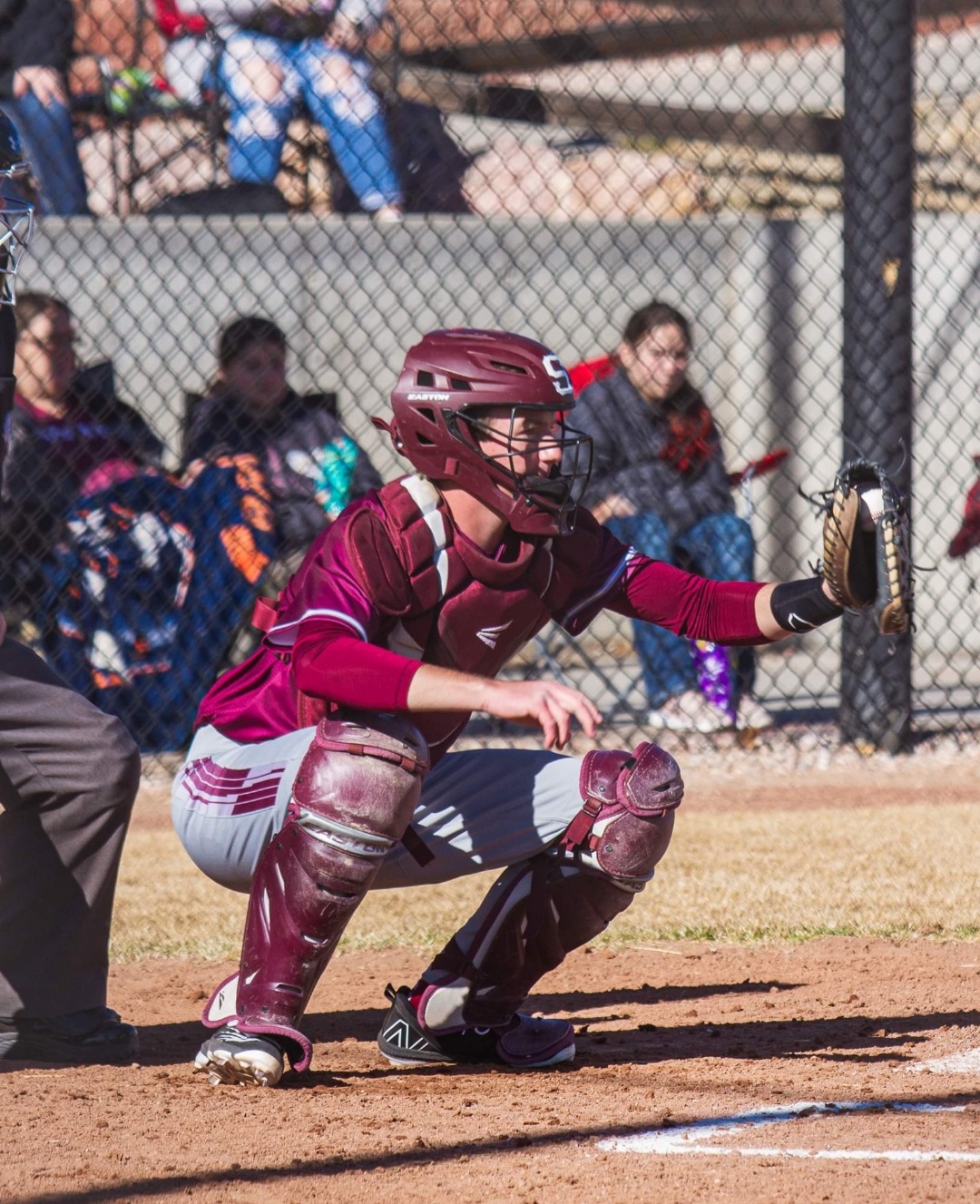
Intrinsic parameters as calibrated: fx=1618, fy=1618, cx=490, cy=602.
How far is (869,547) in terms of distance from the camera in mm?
2973

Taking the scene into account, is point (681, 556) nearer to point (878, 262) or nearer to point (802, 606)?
point (878, 262)

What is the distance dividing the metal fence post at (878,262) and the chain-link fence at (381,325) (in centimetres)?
8

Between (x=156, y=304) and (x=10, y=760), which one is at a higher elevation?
(x=156, y=304)

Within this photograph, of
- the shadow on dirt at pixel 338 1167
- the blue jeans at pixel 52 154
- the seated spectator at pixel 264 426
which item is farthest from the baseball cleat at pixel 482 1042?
the blue jeans at pixel 52 154

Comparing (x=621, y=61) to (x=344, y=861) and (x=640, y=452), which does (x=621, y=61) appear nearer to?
(x=640, y=452)

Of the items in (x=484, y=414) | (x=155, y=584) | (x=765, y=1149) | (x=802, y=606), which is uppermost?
(x=484, y=414)

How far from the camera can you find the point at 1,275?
10.1 feet

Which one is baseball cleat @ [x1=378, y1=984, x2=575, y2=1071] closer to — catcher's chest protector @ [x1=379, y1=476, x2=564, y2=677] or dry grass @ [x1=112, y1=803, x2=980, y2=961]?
catcher's chest protector @ [x1=379, y1=476, x2=564, y2=677]

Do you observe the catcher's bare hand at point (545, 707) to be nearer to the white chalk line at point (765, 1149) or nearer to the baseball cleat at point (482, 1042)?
the white chalk line at point (765, 1149)

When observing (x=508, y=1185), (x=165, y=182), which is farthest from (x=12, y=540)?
(x=508, y=1185)

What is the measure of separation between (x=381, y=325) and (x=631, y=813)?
18.4ft

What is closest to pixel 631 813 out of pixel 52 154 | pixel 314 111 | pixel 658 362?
pixel 658 362

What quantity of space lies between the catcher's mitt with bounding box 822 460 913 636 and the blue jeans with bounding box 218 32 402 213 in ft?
19.0

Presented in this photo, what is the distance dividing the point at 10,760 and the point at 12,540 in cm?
358
